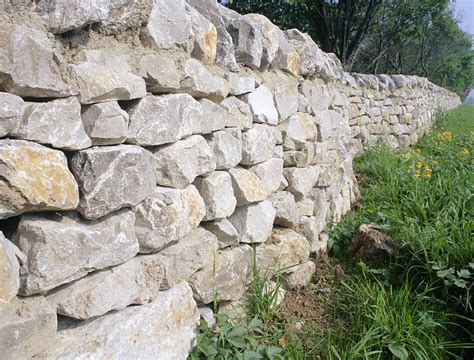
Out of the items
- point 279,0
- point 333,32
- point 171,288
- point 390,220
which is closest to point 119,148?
point 171,288

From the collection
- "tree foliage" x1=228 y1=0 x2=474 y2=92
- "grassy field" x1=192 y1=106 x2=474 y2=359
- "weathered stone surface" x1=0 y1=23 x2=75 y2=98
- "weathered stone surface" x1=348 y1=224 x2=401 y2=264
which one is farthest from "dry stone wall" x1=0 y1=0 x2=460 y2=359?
"tree foliage" x1=228 y1=0 x2=474 y2=92

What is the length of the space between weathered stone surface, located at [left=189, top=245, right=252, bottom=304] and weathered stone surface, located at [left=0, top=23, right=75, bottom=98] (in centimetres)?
103

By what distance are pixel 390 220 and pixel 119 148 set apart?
2.30 m

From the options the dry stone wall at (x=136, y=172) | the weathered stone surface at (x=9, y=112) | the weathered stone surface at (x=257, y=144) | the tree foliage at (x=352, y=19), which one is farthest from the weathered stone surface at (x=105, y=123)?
the tree foliage at (x=352, y=19)

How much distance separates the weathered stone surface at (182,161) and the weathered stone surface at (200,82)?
205 mm

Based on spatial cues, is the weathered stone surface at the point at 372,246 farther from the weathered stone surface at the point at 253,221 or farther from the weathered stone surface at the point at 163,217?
the weathered stone surface at the point at 163,217

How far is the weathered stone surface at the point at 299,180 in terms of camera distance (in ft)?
8.69

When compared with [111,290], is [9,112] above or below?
above

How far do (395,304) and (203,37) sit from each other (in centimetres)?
171

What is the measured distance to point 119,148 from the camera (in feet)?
4.59

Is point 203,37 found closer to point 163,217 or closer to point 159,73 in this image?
point 159,73

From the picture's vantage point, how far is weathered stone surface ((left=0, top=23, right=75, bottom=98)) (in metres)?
1.07

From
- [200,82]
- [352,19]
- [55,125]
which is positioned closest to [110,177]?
[55,125]

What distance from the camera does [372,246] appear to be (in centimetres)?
268
